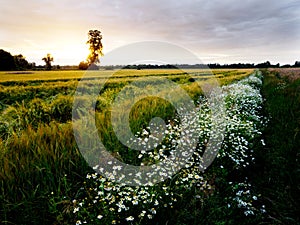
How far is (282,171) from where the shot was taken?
4.45m

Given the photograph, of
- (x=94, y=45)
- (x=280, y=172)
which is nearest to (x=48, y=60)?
(x=94, y=45)

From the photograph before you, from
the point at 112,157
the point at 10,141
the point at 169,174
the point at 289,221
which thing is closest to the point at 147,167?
the point at 169,174

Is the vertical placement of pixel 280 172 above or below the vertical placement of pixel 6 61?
below

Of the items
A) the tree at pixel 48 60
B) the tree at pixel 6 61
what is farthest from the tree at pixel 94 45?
the tree at pixel 6 61

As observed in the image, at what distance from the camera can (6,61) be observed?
46219 millimetres

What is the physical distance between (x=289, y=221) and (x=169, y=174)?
1731mm

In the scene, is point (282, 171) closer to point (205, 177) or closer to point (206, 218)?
point (205, 177)

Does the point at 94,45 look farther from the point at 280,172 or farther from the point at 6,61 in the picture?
the point at 280,172

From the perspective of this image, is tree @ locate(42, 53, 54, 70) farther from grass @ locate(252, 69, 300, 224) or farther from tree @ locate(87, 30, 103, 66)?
grass @ locate(252, 69, 300, 224)

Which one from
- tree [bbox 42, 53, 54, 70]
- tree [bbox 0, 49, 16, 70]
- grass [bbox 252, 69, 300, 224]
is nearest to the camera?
grass [bbox 252, 69, 300, 224]

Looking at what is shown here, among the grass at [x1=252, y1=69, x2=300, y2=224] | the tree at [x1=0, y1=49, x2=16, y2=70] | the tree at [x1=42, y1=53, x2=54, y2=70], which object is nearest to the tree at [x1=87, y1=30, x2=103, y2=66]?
the tree at [x1=42, y1=53, x2=54, y2=70]

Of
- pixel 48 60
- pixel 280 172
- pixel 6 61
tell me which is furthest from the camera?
pixel 48 60

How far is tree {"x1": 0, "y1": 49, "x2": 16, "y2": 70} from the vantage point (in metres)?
44.9

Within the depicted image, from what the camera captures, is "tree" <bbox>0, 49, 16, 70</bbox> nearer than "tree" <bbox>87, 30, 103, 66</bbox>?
Yes
